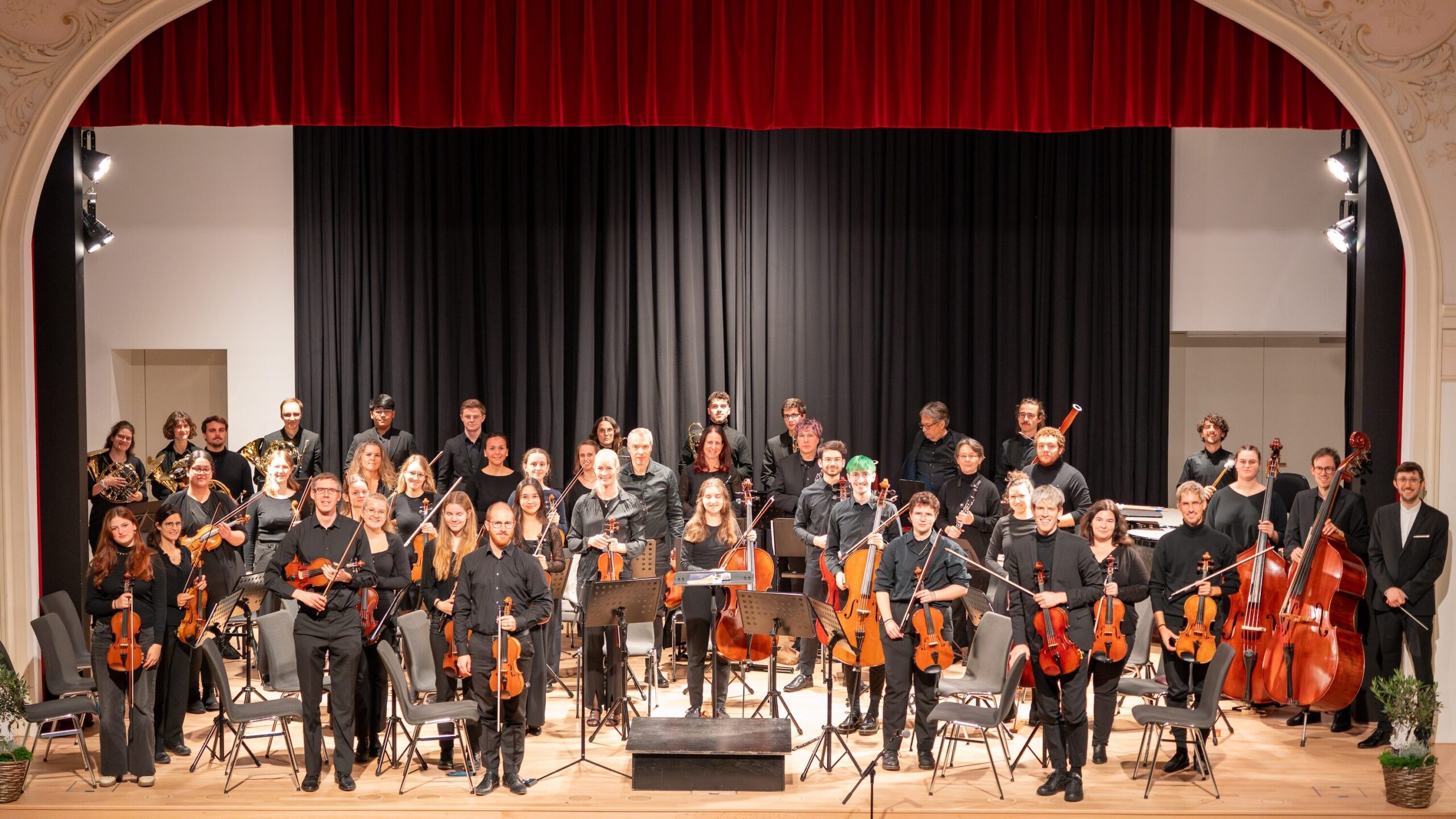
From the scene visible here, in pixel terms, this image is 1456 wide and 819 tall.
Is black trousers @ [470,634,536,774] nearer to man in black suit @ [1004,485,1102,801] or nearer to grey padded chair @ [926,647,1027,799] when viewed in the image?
grey padded chair @ [926,647,1027,799]

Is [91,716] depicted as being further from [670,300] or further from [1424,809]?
[1424,809]

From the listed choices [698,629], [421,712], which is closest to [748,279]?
[698,629]

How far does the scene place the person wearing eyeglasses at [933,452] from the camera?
27.5 feet

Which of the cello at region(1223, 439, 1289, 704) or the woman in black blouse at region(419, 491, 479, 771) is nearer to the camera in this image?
the woman in black blouse at region(419, 491, 479, 771)

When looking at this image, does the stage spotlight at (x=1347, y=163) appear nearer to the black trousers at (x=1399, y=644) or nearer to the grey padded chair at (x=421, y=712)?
the black trousers at (x=1399, y=644)

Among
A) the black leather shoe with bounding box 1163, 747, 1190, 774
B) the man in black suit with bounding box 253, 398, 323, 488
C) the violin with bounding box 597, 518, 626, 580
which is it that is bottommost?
the black leather shoe with bounding box 1163, 747, 1190, 774

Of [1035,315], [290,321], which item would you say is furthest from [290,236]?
[1035,315]

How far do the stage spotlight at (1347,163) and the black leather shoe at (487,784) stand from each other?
5501 millimetres

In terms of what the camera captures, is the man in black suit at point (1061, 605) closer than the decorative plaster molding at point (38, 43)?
Yes

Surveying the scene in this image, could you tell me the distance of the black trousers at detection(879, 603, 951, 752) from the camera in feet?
20.2

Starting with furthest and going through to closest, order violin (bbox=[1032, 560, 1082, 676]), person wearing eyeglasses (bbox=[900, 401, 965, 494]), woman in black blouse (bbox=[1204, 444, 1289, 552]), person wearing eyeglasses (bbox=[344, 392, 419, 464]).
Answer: person wearing eyeglasses (bbox=[344, 392, 419, 464]) → person wearing eyeglasses (bbox=[900, 401, 965, 494]) → woman in black blouse (bbox=[1204, 444, 1289, 552]) → violin (bbox=[1032, 560, 1082, 676])

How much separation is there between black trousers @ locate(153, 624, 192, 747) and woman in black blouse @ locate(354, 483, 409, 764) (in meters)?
0.84

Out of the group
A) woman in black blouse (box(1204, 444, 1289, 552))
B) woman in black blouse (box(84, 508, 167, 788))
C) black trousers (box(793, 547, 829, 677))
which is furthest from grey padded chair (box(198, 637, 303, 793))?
woman in black blouse (box(1204, 444, 1289, 552))

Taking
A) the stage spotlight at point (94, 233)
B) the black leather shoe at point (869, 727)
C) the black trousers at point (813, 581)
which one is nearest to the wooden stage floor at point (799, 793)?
the black leather shoe at point (869, 727)
